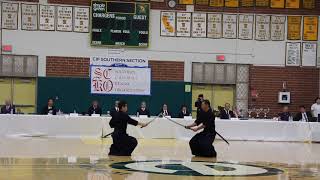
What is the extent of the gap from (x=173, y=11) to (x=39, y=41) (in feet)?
20.1

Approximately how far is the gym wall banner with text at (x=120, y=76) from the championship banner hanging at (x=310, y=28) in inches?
296

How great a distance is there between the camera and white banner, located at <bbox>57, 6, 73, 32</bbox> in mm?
25250

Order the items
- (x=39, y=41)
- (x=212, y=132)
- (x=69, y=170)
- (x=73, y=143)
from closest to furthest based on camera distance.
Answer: (x=69, y=170) → (x=212, y=132) → (x=73, y=143) → (x=39, y=41)

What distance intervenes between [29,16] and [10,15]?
80cm

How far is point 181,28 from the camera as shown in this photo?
26.1 metres

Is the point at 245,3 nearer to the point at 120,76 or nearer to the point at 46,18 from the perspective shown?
the point at 120,76

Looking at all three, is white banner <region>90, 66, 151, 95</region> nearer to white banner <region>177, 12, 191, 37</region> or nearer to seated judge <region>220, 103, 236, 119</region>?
white banner <region>177, 12, 191, 37</region>

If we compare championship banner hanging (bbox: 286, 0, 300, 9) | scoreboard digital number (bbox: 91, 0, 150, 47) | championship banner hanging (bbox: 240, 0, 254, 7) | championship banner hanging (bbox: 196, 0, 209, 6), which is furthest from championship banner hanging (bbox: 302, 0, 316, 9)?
scoreboard digital number (bbox: 91, 0, 150, 47)

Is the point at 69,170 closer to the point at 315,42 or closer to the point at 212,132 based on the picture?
the point at 212,132

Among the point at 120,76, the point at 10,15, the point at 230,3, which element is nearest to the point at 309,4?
the point at 230,3

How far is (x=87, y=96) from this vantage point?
25.5m

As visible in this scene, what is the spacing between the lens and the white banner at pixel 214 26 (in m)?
26.2

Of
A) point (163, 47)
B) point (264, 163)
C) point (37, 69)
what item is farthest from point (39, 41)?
point (264, 163)

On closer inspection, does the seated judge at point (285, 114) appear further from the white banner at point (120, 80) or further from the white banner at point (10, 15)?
the white banner at point (10, 15)
